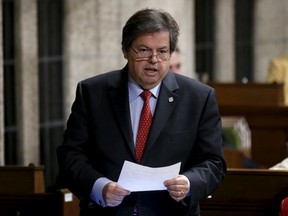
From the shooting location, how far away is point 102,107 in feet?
16.9

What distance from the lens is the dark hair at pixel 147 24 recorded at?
4941 millimetres

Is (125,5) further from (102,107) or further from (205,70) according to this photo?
(102,107)

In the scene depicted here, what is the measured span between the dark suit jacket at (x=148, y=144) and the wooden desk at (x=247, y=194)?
4.73ft

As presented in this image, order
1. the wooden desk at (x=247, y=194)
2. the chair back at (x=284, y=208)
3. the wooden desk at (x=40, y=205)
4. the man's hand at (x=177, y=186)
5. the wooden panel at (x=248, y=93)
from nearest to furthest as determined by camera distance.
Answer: the man's hand at (x=177, y=186)
the chair back at (x=284, y=208)
the wooden desk at (x=247, y=194)
the wooden desk at (x=40, y=205)
the wooden panel at (x=248, y=93)

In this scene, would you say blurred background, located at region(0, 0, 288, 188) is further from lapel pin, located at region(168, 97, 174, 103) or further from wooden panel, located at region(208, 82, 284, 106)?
lapel pin, located at region(168, 97, 174, 103)

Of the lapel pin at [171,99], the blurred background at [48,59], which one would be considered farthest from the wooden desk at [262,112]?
the lapel pin at [171,99]

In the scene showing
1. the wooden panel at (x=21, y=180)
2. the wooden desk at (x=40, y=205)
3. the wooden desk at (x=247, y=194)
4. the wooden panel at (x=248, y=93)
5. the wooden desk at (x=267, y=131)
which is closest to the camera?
the wooden desk at (x=247, y=194)

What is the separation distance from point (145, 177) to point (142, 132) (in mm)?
272

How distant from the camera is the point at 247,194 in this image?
6.61 meters

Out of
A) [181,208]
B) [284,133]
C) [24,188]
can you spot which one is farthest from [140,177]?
[284,133]

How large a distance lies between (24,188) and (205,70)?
8.61 metres

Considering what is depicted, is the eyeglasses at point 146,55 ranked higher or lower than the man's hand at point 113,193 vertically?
higher

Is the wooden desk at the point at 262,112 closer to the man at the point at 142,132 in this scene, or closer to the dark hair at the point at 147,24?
the man at the point at 142,132

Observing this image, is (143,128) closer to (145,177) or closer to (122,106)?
(122,106)
